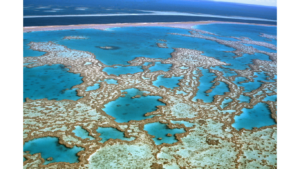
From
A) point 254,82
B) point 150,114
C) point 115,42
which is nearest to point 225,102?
point 150,114

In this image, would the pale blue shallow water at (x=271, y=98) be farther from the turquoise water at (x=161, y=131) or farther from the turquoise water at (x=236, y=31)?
the turquoise water at (x=236, y=31)

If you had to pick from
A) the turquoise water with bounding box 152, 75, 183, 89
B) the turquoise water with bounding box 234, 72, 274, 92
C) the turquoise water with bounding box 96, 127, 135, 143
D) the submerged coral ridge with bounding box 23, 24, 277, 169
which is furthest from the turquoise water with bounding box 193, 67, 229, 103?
the turquoise water with bounding box 96, 127, 135, 143

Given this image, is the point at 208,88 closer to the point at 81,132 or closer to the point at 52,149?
the point at 81,132

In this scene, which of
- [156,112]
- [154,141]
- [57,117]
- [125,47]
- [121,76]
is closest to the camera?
[154,141]

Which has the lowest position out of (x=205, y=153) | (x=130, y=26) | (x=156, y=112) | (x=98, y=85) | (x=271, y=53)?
(x=205, y=153)

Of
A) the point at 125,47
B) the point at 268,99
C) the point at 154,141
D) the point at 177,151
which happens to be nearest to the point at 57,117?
the point at 154,141

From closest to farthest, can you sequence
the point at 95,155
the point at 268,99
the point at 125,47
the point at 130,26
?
the point at 95,155
the point at 268,99
the point at 125,47
the point at 130,26

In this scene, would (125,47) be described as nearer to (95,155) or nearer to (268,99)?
(268,99)

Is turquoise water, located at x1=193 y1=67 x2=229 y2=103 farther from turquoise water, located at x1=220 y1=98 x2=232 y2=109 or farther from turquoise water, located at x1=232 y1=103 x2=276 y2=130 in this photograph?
turquoise water, located at x1=232 y1=103 x2=276 y2=130
